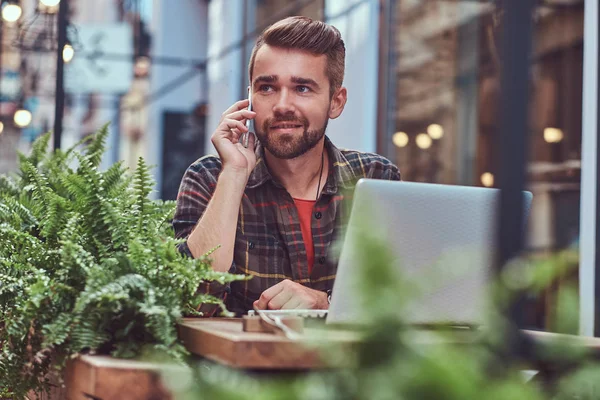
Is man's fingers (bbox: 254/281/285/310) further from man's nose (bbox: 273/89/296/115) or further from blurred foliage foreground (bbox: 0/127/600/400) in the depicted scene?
man's nose (bbox: 273/89/296/115)

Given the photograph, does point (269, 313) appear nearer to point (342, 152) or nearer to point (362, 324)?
point (362, 324)

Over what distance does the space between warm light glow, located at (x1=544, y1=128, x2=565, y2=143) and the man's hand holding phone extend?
4.11 meters

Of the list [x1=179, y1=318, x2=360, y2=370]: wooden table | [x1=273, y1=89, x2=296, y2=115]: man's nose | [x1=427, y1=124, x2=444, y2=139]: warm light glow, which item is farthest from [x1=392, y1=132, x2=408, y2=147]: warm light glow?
[x1=179, y1=318, x2=360, y2=370]: wooden table

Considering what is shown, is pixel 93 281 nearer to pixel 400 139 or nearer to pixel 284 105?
pixel 284 105

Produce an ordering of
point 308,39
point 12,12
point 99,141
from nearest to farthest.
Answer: point 308,39 → point 99,141 → point 12,12

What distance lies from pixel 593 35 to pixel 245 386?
441 cm

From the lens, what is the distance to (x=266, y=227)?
2.99m

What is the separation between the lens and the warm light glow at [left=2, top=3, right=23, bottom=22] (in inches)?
262

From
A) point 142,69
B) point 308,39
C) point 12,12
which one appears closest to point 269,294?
point 308,39

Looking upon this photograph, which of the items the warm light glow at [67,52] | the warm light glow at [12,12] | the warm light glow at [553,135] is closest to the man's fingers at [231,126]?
the warm light glow at [67,52]

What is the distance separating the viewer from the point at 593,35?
4977 millimetres

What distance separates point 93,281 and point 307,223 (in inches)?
51.7

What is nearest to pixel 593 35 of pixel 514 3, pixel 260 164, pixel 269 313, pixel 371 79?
pixel 260 164

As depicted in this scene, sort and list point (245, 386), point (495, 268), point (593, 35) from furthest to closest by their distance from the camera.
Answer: point (593, 35) < point (495, 268) < point (245, 386)
